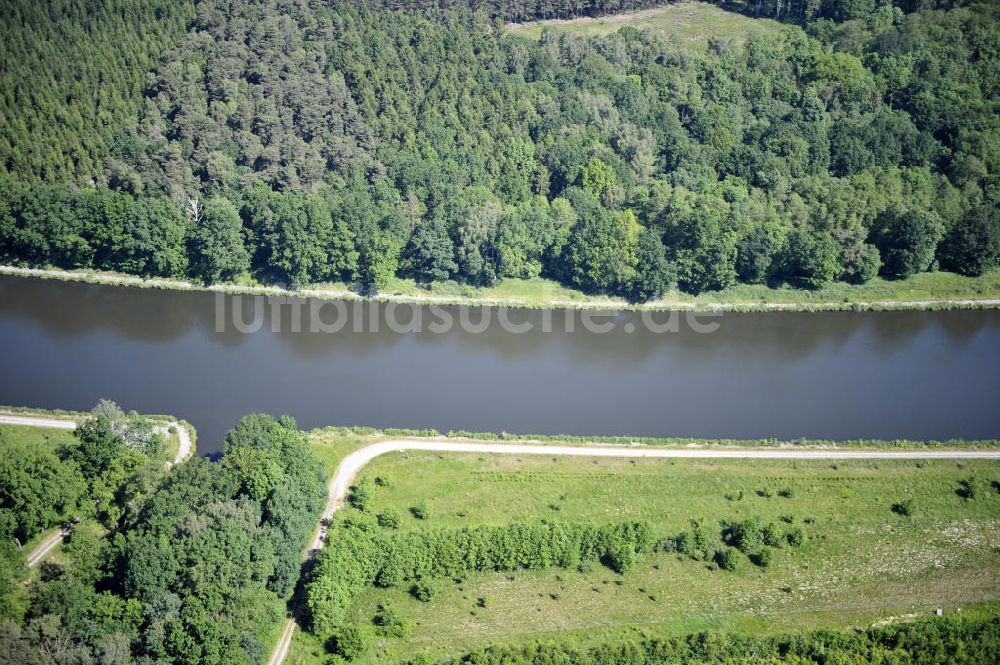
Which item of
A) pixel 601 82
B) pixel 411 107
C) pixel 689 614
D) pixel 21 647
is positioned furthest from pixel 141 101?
pixel 689 614

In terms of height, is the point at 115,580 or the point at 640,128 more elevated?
the point at 640,128

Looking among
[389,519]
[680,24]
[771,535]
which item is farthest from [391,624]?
[680,24]

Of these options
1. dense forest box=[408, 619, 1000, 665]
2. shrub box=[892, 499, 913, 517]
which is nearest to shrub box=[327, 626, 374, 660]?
dense forest box=[408, 619, 1000, 665]

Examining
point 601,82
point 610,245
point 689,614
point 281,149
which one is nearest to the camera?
point 689,614

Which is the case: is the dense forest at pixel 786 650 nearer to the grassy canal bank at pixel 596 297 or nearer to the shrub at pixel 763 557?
Result: the shrub at pixel 763 557

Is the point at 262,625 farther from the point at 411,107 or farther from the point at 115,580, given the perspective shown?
the point at 411,107

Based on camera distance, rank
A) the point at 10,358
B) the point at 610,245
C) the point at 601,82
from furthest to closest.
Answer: the point at 601,82
the point at 610,245
the point at 10,358

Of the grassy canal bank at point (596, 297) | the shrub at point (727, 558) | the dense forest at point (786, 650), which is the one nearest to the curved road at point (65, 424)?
the grassy canal bank at point (596, 297)
